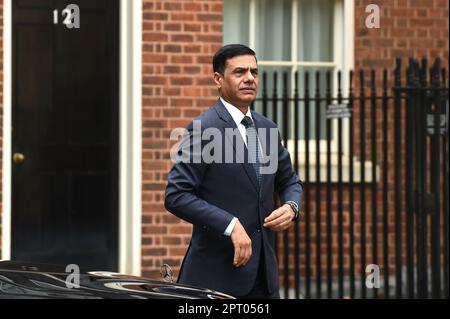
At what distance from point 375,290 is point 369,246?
33.3 inches

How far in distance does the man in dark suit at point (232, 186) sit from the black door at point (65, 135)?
4116 millimetres

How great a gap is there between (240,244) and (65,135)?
4.60m

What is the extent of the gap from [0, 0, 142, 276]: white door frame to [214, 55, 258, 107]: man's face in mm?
3866

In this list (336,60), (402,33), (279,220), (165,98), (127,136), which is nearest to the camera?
(279,220)

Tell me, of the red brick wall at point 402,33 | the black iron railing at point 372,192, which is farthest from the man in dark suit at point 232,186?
the red brick wall at point 402,33

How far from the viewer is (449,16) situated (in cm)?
957

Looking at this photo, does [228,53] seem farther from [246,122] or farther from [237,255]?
[237,255]

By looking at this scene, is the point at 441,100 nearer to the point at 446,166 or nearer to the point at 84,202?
the point at 446,166

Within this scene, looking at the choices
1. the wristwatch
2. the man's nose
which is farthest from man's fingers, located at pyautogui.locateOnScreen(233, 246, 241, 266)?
the man's nose

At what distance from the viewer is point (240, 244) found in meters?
4.39

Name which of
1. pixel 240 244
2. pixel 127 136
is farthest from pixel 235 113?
pixel 127 136

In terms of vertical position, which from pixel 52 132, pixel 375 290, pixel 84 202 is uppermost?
pixel 52 132

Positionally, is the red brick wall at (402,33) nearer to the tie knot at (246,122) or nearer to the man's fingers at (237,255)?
the tie knot at (246,122)
